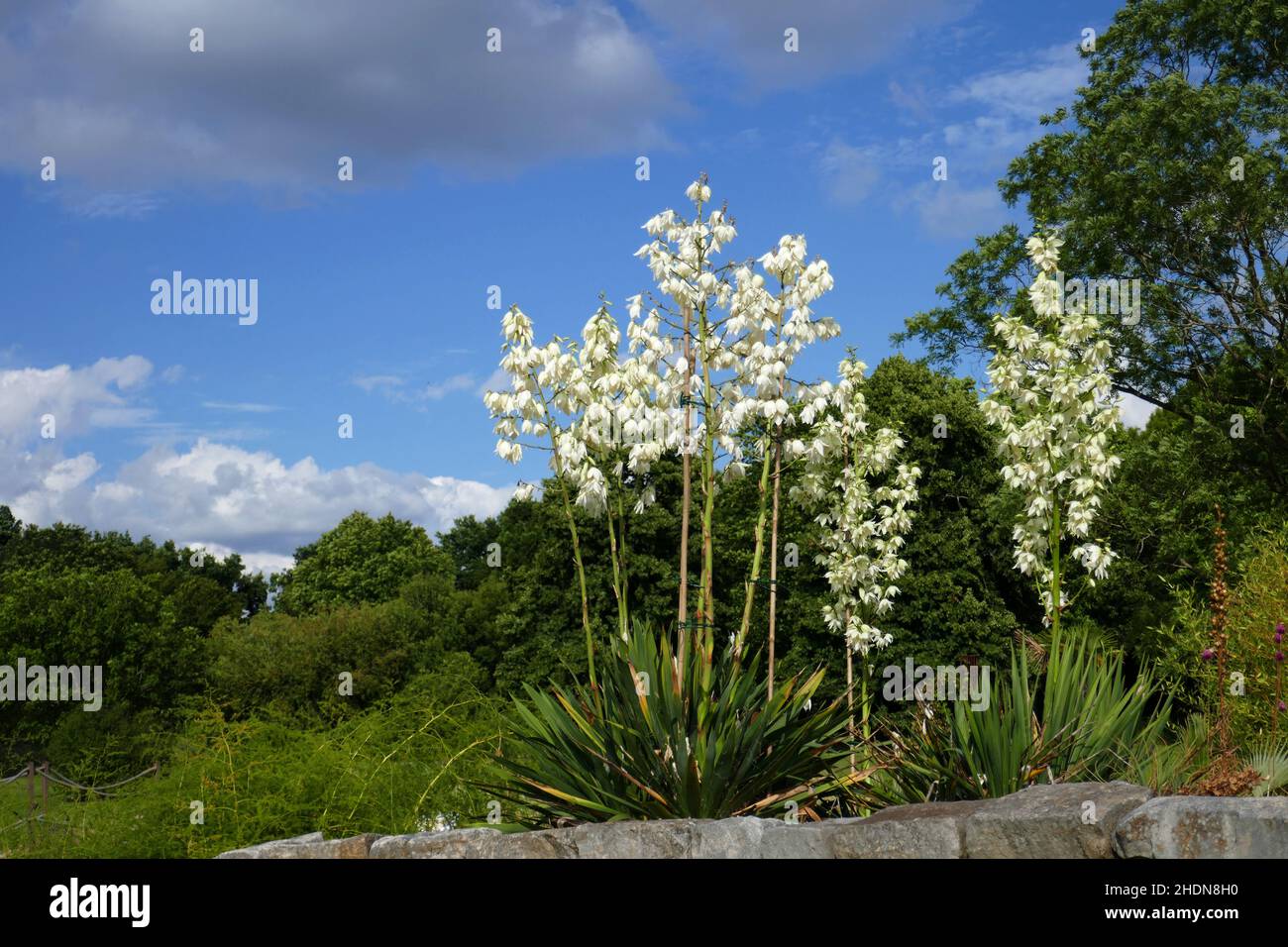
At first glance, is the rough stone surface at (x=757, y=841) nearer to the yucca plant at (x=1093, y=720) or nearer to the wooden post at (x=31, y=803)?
the yucca plant at (x=1093, y=720)

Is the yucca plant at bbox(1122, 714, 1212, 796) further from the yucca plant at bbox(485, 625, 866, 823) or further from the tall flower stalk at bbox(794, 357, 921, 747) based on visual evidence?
the tall flower stalk at bbox(794, 357, 921, 747)

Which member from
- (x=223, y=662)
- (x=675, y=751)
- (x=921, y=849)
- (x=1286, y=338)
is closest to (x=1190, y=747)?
(x=921, y=849)

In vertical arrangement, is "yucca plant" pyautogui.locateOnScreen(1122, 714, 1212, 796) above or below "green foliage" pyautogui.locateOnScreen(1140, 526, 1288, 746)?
below

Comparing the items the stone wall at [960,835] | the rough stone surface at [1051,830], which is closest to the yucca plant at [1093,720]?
the stone wall at [960,835]

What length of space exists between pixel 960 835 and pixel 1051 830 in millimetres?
427

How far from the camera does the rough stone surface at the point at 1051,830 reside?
5312 mm

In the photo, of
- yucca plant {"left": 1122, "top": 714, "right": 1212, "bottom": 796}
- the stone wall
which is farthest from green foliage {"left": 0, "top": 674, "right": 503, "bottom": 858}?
yucca plant {"left": 1122, "top": 714, "right": 1212, "bottom": 796}

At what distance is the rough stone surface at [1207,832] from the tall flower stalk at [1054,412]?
360 centimetres

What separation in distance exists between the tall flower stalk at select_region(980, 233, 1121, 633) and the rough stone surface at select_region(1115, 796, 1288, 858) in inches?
142

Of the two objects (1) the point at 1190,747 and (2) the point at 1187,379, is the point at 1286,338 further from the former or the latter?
(1) the point at 1190,747

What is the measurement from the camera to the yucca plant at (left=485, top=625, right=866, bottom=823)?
6652 millimetres

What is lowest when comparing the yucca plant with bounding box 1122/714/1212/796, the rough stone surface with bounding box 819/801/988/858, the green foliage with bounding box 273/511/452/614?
the rough stone surface with bounding box 819/801/988/858

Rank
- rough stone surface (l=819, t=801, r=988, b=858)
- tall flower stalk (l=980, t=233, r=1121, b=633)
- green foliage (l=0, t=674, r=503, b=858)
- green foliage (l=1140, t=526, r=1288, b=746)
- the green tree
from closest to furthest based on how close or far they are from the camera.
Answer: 1. rough stone surface (l=819, t=801, r=988, b=858)
2. green foliage (l=0, t=674, r=503, b=858)
3. green foliage (l=1140, t=526, r=1288, b=746)
4. tall flower stalk (l=980, t=233, r=1121, b=633)
5. the green tree

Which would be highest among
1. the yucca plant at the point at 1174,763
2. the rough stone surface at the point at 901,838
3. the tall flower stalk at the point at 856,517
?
the tall flower stalk at the point at 856,517
